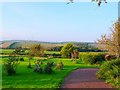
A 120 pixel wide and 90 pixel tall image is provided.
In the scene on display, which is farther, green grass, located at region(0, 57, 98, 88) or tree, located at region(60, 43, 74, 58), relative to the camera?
tree, located at region(60, 43, 74, 58)

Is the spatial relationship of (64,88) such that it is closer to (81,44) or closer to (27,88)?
(27,88)

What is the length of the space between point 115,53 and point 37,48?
9896 millimetres

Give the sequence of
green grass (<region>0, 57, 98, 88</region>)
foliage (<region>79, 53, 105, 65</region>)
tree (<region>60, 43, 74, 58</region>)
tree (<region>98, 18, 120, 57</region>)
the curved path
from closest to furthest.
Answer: green grass (<region>0, 57, 98, 88</region>) < the curved path < tree (<region>98, 18, 120, 57</region>) < foliage (<region>79, 53, 105, 65</region>) < tree (<region>60, 43, 74, 58</region>)

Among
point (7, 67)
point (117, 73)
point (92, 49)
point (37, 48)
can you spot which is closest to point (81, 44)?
point (92, 49)

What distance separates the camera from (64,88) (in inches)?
658

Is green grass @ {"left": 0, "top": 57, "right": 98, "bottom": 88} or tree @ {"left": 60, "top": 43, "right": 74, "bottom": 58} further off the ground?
tree @ {"left": 60, "top": 43, "right": 74, "bottom": 58}

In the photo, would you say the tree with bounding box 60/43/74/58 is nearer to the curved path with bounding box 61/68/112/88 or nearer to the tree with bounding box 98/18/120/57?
the tree with bounding box 98/18/120/57

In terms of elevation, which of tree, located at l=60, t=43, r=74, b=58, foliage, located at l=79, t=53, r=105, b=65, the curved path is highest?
tree, located at l=60, t=43, r=74, b=58

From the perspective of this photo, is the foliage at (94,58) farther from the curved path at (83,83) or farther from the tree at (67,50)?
the curved path at (83,83)

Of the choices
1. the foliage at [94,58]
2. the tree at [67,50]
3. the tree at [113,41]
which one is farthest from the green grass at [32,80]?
the tree at [67,50]

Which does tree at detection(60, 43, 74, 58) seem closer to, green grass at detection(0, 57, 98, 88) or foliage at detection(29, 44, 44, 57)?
foliage at detection(29, 44, 44, 57)

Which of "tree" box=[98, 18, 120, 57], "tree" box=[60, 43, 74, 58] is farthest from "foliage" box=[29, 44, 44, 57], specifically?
"tree" box=[60, 43, 74, 58]

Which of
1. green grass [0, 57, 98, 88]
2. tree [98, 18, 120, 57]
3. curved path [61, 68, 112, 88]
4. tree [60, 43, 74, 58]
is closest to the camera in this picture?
green grass [0, 57, 98, 88]

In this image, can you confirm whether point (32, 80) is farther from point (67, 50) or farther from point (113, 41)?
point (67, 50)
